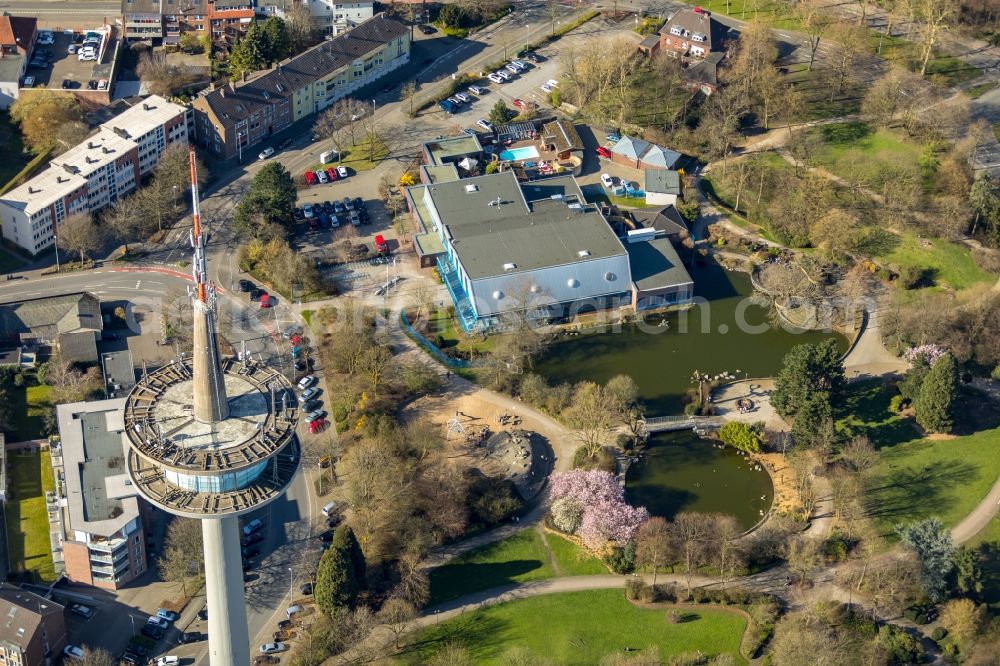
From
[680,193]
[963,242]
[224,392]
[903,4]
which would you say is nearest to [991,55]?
[903,4]

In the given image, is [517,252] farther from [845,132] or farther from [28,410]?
[28,410]

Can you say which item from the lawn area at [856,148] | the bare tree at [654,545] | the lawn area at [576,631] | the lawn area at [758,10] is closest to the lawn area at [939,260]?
the lawn area at [856,148]

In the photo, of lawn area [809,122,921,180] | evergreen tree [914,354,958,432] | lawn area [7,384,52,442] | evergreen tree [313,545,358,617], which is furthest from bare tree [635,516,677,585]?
lawn area [809,122,921,180]

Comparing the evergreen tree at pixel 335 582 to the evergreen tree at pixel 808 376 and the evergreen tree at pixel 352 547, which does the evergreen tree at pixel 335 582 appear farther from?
the evergreen tree at pixel 808 376

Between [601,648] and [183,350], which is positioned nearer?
[601,648]

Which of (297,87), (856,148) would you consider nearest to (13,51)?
(297,87)

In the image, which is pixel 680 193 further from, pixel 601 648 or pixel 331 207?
pixel 601 648
